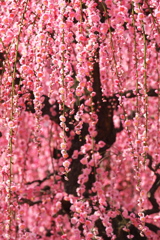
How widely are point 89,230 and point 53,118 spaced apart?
921 mm

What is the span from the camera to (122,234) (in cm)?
294

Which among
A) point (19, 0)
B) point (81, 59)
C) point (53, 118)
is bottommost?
point (53, 118)

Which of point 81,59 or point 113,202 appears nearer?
point 81,59

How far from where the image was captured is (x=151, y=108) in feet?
13.8

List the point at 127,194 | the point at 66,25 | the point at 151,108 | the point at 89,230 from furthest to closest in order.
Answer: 1. the point at 127,194
2. the point at 151,108
3. the point at 89,230
4. the point at 66,25

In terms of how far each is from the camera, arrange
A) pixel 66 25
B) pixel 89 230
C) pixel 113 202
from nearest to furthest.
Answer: pixel 66 25
pixel 89 230
pixel 113 202

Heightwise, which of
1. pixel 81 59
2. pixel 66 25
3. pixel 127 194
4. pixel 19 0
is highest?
pixel 19 0

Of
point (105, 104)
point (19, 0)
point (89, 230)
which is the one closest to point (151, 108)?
point (105, 104)

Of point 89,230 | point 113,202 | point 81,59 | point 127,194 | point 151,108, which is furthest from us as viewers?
point 127,194

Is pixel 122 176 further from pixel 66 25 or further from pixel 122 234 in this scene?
pixel 66 25

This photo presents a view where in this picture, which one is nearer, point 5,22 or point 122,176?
point 5,22

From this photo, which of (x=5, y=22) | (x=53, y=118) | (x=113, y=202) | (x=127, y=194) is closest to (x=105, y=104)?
(x=53, y=118)

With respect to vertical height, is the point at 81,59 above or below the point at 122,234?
above

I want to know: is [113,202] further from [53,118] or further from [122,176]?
[122,176]
